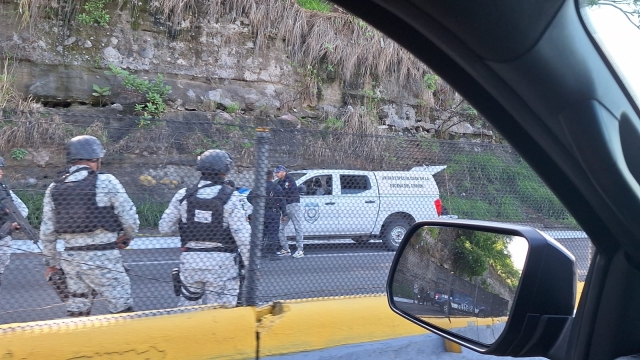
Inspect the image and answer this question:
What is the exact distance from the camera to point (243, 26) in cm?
1883

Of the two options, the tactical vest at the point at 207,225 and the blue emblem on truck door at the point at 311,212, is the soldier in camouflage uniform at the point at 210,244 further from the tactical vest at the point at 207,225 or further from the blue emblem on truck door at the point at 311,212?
the blue emblem on truck door at the point at 311,212

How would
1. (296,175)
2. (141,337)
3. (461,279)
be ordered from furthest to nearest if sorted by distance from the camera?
(296,175) < (141,337) < (461,279)

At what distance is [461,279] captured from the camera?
86.3 inches

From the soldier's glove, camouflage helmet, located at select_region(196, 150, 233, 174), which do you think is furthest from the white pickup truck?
the soldier's glove

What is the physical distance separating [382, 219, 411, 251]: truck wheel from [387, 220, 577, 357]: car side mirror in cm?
231

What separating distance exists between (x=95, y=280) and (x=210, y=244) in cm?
85

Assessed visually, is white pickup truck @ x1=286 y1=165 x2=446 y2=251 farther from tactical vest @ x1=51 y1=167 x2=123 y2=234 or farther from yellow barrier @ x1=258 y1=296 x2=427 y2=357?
tactical vest @ x1=51 y1=167 x2=123 y2=234

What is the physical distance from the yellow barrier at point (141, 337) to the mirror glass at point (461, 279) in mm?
1818

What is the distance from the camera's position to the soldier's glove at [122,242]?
4309mm

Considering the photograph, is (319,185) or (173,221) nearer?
(173,221)

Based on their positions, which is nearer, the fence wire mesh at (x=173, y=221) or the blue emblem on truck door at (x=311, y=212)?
the fence wire mesh at (x=173, y=221)

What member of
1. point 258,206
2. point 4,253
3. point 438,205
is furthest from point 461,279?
point 438,205

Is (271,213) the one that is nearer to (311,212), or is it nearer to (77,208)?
(311,212)

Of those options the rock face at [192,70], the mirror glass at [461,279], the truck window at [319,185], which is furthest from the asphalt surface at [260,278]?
the rock face at [192,70]
